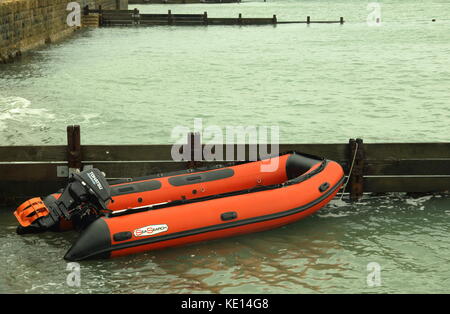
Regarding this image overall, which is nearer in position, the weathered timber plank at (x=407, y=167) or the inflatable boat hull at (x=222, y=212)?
the inflatable boat hull at (x=222, y=212)

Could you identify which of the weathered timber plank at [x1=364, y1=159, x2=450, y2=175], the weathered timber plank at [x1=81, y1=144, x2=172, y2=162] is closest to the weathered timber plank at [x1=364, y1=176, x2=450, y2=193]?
the weathered timber plank at [x1=364, y1=159, x2=450, y2=175]

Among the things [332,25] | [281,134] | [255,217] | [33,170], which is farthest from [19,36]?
[332,25]

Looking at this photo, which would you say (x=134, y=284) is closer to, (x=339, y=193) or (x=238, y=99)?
(x=339, y=193)

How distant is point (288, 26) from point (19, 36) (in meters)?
32.9

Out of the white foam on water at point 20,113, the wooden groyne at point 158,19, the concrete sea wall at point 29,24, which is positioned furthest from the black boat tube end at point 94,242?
the wooden groyne at point 158,19

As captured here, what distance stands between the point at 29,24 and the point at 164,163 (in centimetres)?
2728

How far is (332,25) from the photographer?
225ft

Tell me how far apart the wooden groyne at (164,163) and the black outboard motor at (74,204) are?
4.42 feet

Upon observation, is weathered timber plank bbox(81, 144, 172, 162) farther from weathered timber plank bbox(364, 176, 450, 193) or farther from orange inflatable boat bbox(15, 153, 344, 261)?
weathered timber plank bbox(364, 176, 450, 193)

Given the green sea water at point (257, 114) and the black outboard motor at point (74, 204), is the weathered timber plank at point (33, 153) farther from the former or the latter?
the black outboard motor at point (74, 204)
